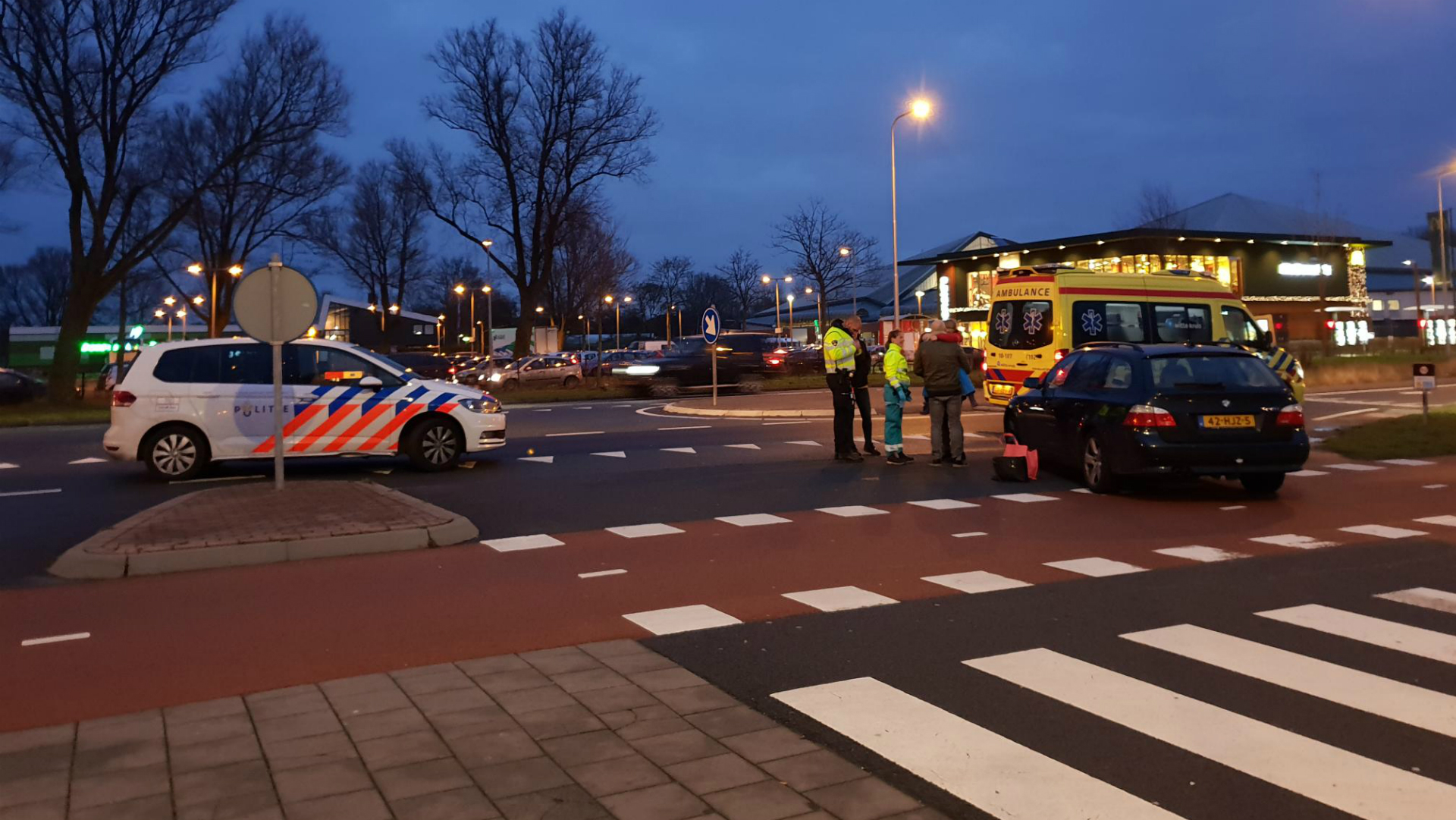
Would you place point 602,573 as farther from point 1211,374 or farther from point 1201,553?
point 1211,374

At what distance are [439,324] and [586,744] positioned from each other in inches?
3902

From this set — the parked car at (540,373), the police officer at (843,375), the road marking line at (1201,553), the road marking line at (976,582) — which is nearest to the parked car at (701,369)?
the parked car at (540,373)

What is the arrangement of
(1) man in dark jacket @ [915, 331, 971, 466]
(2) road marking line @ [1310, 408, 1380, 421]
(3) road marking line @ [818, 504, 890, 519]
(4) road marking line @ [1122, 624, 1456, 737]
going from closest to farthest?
(4) road marking line @ [1122, 624, 1456, 737], (3) road marking line @ [818, 504, 890, 519], (1) man in dark jacket @ [915, 331, 971, 466], (2) road marking line @ [1310, 408, 1380, 421]

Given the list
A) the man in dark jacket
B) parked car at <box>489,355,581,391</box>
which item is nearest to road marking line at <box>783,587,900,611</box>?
the man in dark jacket

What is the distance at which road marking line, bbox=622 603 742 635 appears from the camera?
243 inches

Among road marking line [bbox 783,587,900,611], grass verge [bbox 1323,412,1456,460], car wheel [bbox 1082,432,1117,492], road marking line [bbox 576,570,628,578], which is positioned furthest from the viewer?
grass verge [bbox 1323,412,1456,460]

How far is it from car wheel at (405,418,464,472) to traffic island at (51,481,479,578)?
3432mm

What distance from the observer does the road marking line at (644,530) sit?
9242 millimetres

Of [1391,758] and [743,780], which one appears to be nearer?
[743,780]

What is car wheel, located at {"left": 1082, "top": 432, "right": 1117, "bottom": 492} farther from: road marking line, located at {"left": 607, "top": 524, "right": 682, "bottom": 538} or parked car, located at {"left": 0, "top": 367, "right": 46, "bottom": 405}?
parked car, located at {"left": 0, "top": 367, "right": 46, "bottom": 405}

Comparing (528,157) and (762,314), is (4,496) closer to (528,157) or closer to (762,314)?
(528,157)

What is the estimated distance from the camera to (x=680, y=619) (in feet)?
20.9

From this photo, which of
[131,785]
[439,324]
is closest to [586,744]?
[131,785]

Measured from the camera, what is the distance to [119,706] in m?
4.89
